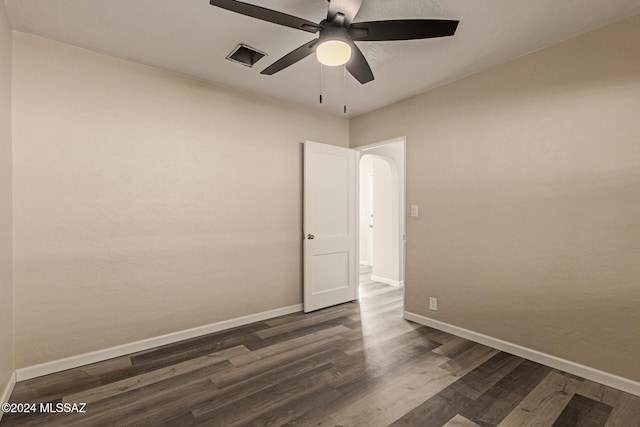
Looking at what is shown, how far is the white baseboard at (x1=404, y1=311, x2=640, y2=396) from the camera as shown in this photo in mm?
2234

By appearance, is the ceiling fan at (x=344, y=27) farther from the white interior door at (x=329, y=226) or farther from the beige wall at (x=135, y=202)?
the white interior door at (x=329, y=226)

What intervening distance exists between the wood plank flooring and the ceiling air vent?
2.63 metres

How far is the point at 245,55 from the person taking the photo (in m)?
2.76

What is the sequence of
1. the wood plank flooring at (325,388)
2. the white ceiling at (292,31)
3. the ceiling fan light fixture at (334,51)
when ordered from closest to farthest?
the ceiling fan light fixture at (334,51)
the wood plank flooring at (325,388)
the white ceiling at (292,31)

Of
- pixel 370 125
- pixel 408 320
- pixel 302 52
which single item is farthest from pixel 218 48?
pixel 408 320

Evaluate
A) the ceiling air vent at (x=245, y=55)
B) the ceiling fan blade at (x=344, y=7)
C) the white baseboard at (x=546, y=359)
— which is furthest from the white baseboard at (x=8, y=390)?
the white baseboard at (x=546, y=359)

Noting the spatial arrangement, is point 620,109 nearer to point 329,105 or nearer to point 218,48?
point 329,105

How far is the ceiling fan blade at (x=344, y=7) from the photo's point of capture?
1.69m

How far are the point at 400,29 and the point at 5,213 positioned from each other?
9.25ft

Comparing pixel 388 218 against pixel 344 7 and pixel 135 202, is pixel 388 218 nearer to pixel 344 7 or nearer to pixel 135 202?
pixel 135 202

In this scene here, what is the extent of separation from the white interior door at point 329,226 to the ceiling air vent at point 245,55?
1.26 meters

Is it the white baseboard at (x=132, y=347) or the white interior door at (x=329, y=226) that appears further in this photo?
the white interior door at (x=329, y=226)

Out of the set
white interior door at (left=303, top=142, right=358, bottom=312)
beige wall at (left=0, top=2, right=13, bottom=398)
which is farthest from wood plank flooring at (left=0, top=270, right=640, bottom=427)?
white interior door at (left=303, top=142, right=358, bottom=312)

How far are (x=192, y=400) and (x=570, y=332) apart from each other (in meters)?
2.88
